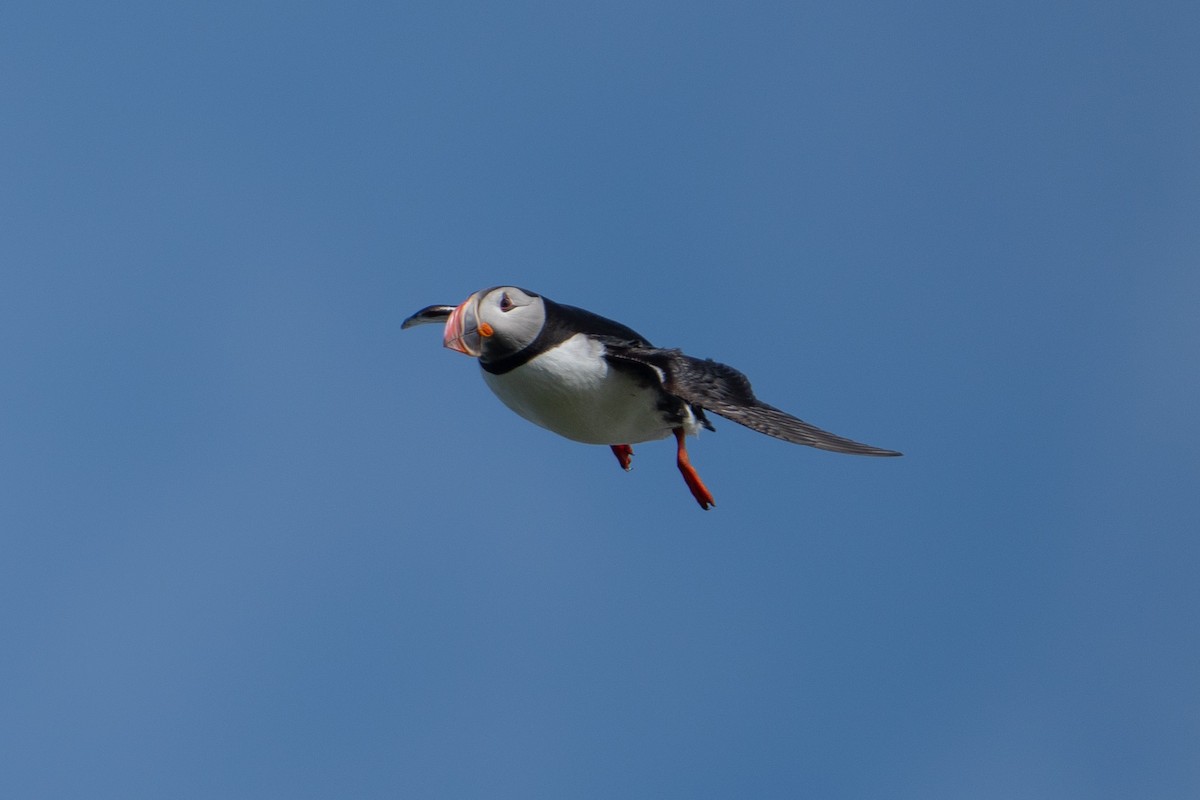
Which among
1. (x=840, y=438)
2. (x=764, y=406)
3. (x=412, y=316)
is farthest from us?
(x=412, y=316)

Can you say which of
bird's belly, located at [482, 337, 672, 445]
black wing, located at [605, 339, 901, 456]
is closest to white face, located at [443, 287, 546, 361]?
bird's belly, located at [482, 337, 672, 445]

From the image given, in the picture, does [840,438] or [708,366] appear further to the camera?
[708,366]

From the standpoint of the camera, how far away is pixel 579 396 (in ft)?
45.0

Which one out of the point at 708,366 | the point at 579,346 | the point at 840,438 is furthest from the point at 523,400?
the point at 840,438

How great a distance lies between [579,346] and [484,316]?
0.95 metres

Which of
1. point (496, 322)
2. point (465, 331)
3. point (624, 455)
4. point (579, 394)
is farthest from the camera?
point (624, 455)

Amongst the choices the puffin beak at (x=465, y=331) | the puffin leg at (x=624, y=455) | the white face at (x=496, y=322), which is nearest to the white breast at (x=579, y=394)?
the white face at (x=496, y=322)

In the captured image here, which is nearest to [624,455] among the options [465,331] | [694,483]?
[694,483]

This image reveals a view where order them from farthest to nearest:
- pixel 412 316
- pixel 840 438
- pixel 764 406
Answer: pixel 412 316
pixel 764 406
pixel 840 438

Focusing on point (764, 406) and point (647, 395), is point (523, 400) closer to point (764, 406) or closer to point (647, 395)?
point (647, 395)

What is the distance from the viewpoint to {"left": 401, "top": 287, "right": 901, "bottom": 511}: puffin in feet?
43.7

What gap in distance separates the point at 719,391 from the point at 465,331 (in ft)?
7.53

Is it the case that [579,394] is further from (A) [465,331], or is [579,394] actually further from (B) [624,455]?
(B) [624,455]

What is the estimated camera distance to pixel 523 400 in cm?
1392
